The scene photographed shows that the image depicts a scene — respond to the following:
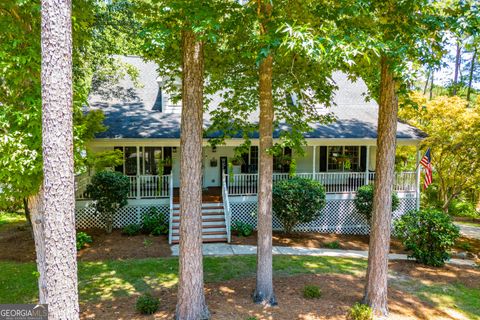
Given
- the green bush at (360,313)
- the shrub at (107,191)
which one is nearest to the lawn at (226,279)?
the green bush at (360,313)

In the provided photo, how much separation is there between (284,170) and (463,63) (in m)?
22.5

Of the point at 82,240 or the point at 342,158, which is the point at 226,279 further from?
the point at 342,158

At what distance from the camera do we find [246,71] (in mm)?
8656

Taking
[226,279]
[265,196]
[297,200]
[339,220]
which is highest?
[265,196]

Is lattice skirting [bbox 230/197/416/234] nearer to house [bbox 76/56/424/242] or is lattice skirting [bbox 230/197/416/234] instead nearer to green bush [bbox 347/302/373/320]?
house [bbox 76/56/424/242]

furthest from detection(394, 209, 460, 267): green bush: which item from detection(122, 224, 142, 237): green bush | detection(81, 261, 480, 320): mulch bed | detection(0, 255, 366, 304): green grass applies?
detection(122, 224, 142, 237): green bush

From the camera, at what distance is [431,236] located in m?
10.2

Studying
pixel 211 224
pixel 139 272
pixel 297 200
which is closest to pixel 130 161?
pixel 211 224

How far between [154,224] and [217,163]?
179 inches

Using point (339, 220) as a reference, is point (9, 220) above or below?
below

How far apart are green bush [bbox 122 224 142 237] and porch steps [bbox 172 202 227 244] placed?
1363 mm

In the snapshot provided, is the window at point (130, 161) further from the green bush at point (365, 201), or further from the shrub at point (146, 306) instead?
the green bush at point (365, 201)

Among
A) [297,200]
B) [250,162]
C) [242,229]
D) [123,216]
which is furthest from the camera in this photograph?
[250,162]

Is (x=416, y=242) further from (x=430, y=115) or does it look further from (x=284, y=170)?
(x=430, y=115)
